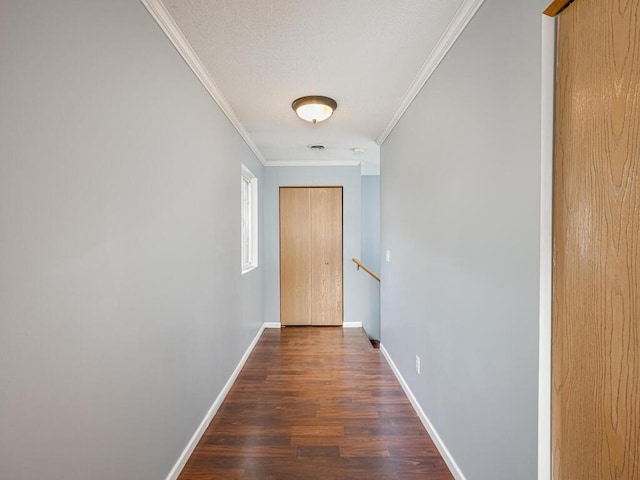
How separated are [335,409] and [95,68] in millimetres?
2363

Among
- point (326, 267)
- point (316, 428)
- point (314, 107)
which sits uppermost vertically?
point (314, 107)

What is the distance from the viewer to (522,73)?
1.11 m

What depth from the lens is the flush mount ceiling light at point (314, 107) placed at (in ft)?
7.93

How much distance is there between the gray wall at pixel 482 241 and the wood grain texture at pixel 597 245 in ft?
0.25

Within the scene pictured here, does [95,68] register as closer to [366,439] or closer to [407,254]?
[407,254]

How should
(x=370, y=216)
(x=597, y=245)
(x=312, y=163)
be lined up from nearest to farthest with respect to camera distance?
(x=597, y=245) < (x=312, y=163) < (x=370, y=216)

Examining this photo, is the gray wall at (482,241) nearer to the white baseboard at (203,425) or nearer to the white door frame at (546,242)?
the white door frame at (546,242)

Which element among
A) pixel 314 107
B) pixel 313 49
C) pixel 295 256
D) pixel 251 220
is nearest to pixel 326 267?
pixel 295 256

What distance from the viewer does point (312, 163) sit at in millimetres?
4488

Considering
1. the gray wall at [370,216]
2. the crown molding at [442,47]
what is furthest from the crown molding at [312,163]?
the crown molding at [442,47]

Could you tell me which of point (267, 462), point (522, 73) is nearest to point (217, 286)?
point (267, 462)

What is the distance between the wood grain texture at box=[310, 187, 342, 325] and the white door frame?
3.54m

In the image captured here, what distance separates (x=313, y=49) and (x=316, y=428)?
91.7 inches

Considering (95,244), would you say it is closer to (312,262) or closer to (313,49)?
(313,49)
